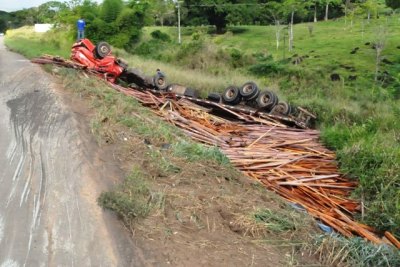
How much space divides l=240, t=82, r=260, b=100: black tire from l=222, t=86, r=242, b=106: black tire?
20 centimetres

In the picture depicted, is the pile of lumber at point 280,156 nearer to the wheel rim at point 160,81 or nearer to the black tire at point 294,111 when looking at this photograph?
the wheel rim at point 160,81

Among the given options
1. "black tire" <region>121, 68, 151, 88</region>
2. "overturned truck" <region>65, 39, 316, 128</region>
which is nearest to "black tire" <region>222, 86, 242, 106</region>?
"overturned truck" <region>65, 39, 316, 128</region>

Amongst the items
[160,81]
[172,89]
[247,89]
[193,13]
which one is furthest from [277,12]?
A: [172,89]

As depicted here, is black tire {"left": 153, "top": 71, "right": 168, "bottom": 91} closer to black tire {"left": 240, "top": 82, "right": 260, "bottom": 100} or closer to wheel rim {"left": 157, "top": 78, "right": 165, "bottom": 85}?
wheel rim {"left": 157, "top": 78, "right": 165, "bottom": 85}

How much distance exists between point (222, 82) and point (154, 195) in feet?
51.8

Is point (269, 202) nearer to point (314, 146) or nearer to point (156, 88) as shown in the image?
point (314, 146)

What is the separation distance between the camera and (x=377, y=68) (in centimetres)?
2853

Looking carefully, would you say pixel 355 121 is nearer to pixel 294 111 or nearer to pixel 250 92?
pixel 294 111

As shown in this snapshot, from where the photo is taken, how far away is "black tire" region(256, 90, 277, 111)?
55.0 feet

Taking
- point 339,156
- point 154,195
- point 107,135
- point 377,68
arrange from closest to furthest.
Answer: point 154,195
point 107,135
point 339,156
point 377,68

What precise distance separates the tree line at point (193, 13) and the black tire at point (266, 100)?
440 inches

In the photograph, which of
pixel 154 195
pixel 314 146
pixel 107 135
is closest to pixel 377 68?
pixel 314 146

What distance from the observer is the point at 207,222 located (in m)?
5.94

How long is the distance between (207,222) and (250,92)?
38.6 feet
